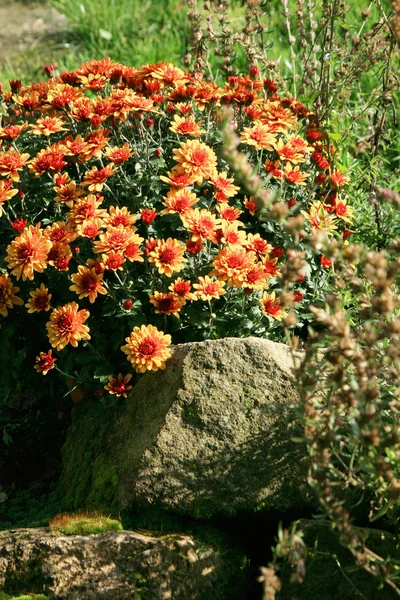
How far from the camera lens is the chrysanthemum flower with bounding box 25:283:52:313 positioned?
306cm

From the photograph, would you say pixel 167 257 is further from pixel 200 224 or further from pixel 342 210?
pixel 342 210

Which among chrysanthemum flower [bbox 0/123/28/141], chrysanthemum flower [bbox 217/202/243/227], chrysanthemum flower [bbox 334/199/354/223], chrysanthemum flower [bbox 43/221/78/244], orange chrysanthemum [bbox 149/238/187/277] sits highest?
chrysanthemum flower [bbox 0/123/28/141]

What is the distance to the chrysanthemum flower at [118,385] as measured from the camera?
3.03 metres

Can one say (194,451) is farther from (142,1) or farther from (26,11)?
(26,11)

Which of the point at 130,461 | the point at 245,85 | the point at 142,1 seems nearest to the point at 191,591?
the point at 130,461

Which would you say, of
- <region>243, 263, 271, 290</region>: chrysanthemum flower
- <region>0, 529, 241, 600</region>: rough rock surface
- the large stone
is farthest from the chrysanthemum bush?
<region>0, 529, 241, 600</region>: rough rock surface

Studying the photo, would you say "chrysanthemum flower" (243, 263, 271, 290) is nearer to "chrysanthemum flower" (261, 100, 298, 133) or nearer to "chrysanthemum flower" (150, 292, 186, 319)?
"chrysanthemum flower" (150, 292, 186, 319)

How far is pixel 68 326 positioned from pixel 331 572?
1257 mm

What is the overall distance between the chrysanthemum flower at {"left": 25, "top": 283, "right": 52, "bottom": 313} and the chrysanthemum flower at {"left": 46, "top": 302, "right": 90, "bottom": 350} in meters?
0.11

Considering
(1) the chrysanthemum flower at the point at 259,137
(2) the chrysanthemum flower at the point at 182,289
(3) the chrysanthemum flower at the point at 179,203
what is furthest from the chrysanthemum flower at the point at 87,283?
(1) the chrysanthemum flower at the point at 259,137

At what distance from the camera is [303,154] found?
3.46m

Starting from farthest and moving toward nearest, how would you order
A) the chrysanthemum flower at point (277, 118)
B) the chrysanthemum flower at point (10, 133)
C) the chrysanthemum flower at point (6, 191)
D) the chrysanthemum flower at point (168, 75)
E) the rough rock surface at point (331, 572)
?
1. the chrysanthemum flower at point (168, 75)
2. the chrysanthemum flower at point (277, 118)
3. the chrysanthemum flower at point (10, 133)
4. the chrysanthemum flower at point (6, 191)
5. the rough rock surface at point (331, 572)

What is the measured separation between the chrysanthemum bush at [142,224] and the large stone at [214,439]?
0.50 ft

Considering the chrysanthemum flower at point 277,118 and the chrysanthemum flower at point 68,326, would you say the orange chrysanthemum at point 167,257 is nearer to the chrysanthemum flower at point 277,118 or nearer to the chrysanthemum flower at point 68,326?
the chrysanthemum flower at point 68,326
